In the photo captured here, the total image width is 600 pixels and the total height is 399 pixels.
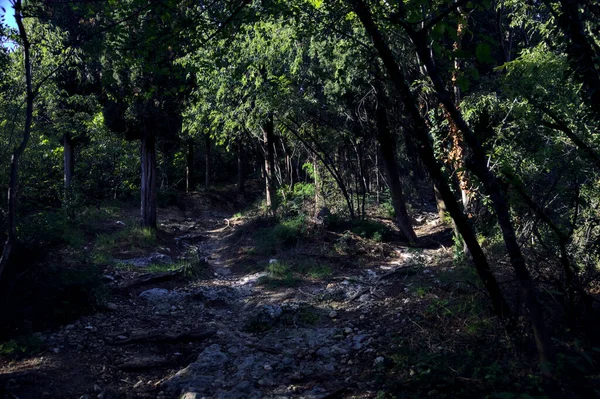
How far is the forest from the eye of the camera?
4453 millimetres

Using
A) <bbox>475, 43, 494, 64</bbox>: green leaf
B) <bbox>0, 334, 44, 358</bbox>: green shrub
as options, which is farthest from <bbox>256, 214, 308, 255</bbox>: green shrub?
<bbox>475, 43, 494, 64</bbox>: green leaf

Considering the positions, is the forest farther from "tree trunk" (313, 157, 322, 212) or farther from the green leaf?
"tree trunk" (313, 157, 322, 212)

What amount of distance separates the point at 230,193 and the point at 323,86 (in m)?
16.9

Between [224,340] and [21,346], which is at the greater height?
[21,346]

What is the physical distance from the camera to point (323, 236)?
1305 cm

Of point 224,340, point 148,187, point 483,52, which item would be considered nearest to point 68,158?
point 148,187

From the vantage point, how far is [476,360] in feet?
14.6

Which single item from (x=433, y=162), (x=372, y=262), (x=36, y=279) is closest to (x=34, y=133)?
Answer: (x=36, y=279)

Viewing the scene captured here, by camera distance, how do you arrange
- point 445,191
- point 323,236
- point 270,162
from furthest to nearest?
point 270,162 < point 323,236 < point 445,191

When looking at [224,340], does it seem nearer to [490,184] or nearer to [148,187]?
[490,184]

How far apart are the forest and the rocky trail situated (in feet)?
0.12

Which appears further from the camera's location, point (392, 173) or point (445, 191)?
point (392, 173)

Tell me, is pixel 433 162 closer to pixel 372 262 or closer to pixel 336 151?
pixel 372 262

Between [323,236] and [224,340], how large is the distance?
22.0 feet
